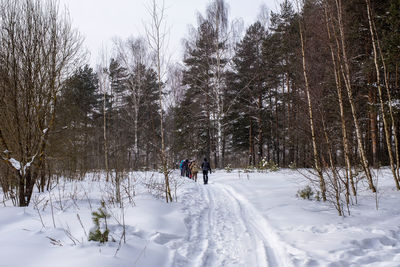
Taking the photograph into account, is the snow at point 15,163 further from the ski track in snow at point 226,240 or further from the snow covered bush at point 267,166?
the snow covered bush at point 267,166

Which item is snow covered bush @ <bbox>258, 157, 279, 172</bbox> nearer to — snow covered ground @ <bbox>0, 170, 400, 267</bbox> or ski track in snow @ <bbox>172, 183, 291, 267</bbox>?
snow covered ground @ <bbox>0, 170, 400, 267</bbox>

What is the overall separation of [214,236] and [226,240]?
0.30m

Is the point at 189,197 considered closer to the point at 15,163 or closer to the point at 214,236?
the point at 214,236

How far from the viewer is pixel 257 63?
19.9 metres

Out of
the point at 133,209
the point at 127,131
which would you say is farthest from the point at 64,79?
the point at 127,131

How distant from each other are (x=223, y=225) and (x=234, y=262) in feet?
5.40

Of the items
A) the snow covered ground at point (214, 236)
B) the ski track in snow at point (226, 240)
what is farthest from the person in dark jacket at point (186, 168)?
the snow covered ground at point (214, 236)

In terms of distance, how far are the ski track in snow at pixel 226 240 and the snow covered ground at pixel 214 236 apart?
0.01 meters

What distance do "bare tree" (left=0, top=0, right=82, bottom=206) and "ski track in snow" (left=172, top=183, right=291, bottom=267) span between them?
443cm

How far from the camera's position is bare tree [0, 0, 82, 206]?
564 centimetres

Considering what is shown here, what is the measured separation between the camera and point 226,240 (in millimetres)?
3898

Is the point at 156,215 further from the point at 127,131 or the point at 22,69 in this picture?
the point at 127,131

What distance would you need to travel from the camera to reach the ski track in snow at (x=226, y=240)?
3152mm

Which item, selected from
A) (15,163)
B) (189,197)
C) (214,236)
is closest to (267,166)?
(189,197)
